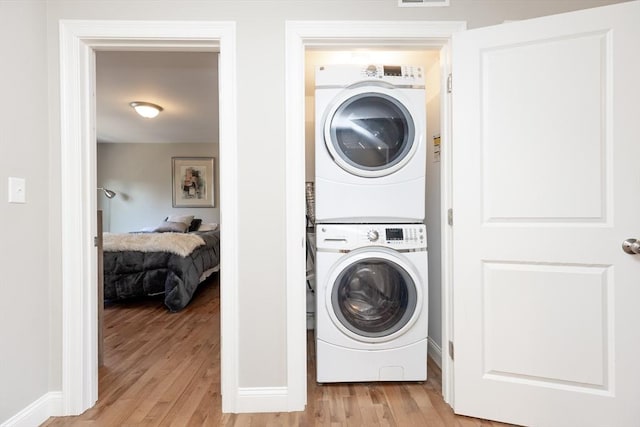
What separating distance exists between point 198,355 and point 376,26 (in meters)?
2.34

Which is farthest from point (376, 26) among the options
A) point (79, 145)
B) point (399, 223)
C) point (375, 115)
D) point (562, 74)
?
point (79, 145)

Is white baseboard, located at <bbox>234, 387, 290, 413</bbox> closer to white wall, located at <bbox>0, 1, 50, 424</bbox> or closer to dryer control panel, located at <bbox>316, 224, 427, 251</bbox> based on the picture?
dryer control panel, located at <bbox>316, 224, 427, 251</bbox>

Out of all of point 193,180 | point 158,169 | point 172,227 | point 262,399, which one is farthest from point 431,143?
point 158,169

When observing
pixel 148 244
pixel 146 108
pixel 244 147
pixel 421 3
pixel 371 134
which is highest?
pixel 146 108

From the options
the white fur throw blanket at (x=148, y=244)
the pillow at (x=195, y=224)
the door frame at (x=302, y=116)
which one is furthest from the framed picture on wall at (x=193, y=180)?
the door frame at (x=302, y=116)

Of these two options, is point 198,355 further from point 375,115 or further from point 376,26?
point 376,26

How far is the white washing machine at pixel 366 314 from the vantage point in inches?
71.9

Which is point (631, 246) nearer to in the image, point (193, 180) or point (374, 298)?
point (374, 298)

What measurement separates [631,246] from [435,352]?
126cm

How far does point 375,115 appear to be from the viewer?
188 centimetres

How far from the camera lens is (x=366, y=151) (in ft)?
6.17

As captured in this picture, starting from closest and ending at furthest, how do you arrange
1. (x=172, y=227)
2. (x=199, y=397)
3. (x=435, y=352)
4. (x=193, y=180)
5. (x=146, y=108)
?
(x=199, y=397) → (x=435, y=352) → (x=146, y=108) → (x=172, y=227) → (x=193, y=180)

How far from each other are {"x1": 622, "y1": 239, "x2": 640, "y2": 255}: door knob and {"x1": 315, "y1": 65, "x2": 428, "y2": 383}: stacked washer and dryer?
841 millimetres

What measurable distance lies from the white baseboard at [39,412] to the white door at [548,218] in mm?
1958
